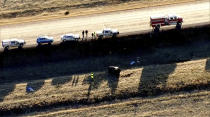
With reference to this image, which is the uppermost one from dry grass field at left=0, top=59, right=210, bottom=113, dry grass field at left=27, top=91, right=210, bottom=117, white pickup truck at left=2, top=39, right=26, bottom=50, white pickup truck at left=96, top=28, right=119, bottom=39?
white pickup truck at left=96, top=28, right=119, bottom=39

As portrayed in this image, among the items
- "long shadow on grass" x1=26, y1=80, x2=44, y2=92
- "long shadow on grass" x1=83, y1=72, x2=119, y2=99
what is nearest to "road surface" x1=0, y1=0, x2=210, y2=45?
"long shadow on grass" x1=26, y1=80, x2=44, y2=92

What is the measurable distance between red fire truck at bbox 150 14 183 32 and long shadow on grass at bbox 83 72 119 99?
1031cm

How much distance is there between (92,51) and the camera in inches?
2069

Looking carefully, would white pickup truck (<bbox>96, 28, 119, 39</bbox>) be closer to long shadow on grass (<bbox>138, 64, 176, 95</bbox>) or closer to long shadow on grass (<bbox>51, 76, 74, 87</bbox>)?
long shadow on grass (<bbox>138, 64, 176, 95</bbox>)

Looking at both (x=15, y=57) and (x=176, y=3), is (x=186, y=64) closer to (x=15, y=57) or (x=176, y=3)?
(x=176, y=3)

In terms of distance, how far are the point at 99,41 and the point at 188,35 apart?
1321 cm

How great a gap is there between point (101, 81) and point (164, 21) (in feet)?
43.5

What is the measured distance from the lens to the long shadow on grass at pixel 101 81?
47844 mm

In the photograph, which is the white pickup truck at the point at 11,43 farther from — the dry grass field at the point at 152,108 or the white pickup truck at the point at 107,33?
the dry grass field at the point at 152,108

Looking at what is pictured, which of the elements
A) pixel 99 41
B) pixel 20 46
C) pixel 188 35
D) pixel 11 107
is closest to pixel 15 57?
pixel 20 46

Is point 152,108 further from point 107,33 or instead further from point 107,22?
point 107,22

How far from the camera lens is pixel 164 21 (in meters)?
52.9

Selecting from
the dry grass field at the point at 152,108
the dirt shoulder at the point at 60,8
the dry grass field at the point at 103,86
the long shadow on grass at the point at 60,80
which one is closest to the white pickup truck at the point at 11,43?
the dry grass field at the point at 103,86

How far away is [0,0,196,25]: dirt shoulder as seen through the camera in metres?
60.4
